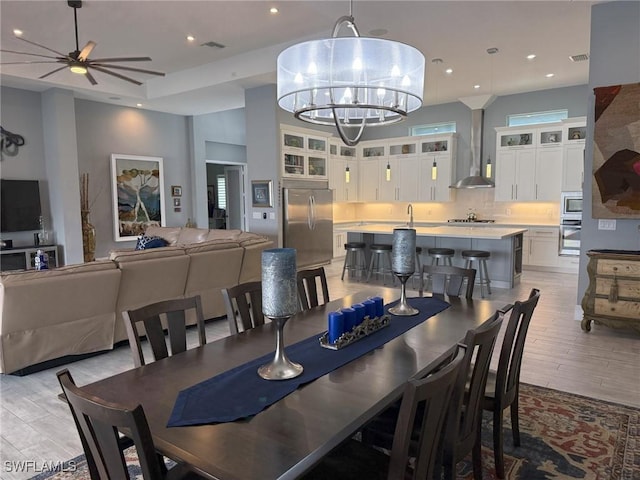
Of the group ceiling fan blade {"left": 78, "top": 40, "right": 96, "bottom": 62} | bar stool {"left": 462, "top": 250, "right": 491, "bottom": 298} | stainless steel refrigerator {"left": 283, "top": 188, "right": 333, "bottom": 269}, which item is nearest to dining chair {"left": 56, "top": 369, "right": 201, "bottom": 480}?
ceiling fan blade {"left": 78, "top": 40, "right": 96, "bottom": 62}

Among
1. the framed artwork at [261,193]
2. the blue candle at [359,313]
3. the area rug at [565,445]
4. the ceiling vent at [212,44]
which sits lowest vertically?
the area rug at [565,445]

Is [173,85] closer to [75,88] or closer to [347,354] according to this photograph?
[75,88]

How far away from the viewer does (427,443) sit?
1347 millimetres

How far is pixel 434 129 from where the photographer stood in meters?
9.73

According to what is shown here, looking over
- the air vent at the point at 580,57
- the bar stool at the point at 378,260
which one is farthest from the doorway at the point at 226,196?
the air vent at the point at 580,57

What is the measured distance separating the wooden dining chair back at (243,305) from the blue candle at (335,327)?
56cm

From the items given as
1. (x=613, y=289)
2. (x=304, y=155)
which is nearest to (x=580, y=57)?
(x=613, y=289)

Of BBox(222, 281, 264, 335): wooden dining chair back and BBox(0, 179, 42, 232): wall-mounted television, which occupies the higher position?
BBox(0, 179, 42, 232): wall-mounted television

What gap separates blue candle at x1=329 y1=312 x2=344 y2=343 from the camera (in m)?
2.10

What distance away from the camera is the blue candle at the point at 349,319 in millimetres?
2165

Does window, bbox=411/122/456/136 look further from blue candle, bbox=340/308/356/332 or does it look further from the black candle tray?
blue candle, bbox=340/308/356/332

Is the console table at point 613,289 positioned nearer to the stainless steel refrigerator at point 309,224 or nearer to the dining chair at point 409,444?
the dining chair at point 409,444

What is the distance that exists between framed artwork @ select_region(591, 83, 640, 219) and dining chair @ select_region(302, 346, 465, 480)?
3956 mm

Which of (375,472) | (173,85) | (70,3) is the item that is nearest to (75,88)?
(173,85)
